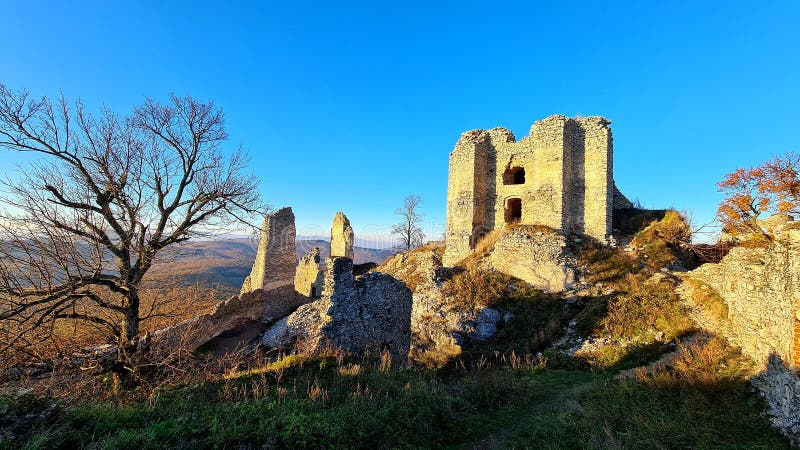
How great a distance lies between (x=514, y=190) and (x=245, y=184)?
15160mm

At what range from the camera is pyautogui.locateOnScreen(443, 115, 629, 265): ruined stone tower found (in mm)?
17094

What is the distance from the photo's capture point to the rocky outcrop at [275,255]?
18.0 metres

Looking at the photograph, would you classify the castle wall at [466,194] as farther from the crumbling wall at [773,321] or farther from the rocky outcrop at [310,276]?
the crumbling wall at [773,321]

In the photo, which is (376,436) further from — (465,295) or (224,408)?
(465,295)

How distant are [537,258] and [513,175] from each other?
25.0ft

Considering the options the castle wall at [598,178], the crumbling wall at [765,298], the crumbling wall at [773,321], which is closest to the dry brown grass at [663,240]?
the castle wall at [598,178]

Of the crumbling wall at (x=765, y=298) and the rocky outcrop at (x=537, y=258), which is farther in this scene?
the rocky outcrop at (x=537, y=258)

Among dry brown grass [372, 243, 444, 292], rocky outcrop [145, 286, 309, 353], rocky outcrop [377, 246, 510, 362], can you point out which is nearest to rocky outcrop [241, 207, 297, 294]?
rocky outcrop [145, 286, 309, 353]

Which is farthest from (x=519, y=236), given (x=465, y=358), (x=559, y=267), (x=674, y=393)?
(x=674, y=393)

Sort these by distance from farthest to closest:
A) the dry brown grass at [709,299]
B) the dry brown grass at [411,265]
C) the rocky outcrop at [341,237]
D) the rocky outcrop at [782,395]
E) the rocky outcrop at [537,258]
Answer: the rocky outcrop at [341,237] < the dry brown grass at [411,265] < the rocky outcrop at [537,258] < the dry brown grass at [709,299] < the rocky outcrop at [782,395]

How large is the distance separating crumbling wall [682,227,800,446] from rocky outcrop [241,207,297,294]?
18.0 metres

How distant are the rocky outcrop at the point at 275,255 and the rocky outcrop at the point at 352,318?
19.7 feet

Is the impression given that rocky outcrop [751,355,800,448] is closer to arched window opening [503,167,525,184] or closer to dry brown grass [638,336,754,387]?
dry brown grass [638,336,754,387]

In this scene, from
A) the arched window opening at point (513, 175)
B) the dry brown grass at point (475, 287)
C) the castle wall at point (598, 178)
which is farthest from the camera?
the arched window opening at point (513, 175)
